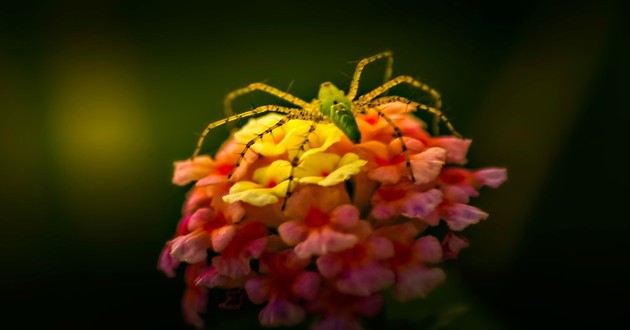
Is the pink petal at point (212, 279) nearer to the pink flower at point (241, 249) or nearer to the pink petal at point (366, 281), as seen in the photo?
the pink flower at point (241, 249)

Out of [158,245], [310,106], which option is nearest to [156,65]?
[158,245]

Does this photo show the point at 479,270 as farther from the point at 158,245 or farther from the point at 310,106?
the point at 158,245

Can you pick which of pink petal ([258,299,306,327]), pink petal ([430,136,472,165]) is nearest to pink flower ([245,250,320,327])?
pink petal ([258,299,306,327])

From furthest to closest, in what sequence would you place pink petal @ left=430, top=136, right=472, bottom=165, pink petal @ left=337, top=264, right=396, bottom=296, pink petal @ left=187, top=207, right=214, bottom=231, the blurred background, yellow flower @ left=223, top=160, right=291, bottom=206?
the blurred background < pink petal @ left=430, top=136, right=472, bottom=165 < pink petal @ left=187, top=207, right=214, bottom=231 < yellow flower @ left=223, top=160, right=291, bottom=206 < pink petal @ left=337, top=264, right=396, bottom=296

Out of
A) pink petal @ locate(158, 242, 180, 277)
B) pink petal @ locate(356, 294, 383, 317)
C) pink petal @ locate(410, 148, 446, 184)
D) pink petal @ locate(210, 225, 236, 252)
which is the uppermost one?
pink petal @ locate(410, 148, 446, 184)

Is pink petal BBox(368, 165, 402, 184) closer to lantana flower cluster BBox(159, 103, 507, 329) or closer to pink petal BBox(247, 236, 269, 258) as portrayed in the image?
lantana flower cluster BBox(159, 103, 507, 329)

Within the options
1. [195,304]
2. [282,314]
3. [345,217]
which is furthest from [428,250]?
[195,304]

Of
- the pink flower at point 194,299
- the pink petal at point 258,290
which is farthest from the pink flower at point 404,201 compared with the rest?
the pink flower at point 194,299
